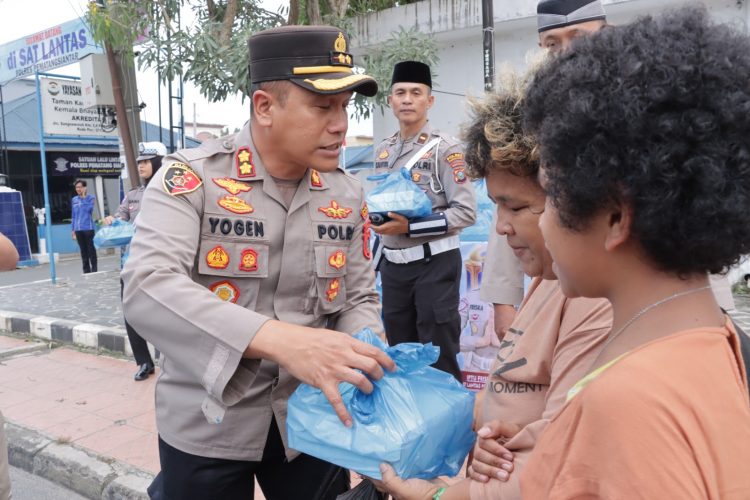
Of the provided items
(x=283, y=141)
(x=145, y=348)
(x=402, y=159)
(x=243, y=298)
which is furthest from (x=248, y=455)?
(x=145, y=348)

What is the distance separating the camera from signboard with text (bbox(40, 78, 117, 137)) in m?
9.40

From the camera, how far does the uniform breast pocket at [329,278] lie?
1.75 metres

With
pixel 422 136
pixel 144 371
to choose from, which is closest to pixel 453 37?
pixel 422 136

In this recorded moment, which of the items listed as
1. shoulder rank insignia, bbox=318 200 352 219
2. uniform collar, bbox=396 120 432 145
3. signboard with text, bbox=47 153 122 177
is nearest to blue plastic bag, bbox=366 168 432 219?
uniform collar, bbox=396 120 432 145

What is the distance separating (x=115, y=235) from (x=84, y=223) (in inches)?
276

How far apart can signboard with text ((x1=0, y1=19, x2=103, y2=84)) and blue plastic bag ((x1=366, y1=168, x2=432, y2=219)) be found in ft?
23.6

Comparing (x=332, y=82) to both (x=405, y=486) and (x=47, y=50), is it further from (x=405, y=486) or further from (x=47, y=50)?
(x=47, y=50)

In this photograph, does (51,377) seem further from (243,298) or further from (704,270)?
(704,270)

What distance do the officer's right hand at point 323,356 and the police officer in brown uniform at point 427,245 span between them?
2.25 meters

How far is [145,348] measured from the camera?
5129 mm

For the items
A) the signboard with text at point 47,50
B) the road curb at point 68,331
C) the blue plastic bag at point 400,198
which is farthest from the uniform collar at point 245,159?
the signboard with text at point 47,50

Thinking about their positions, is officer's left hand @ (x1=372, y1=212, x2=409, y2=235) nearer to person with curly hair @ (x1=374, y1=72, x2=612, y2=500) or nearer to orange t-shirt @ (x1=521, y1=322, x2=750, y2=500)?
person with curly hair @ (x1=374, y1=72, x2=612, y2=500)

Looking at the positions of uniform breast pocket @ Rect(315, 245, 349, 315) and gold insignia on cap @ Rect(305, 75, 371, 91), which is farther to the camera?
uniform breast pocket @ Rect(315, 245, 349, 315)

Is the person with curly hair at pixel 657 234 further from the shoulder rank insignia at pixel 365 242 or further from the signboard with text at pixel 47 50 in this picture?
the signboard with text at pixel 47 50
